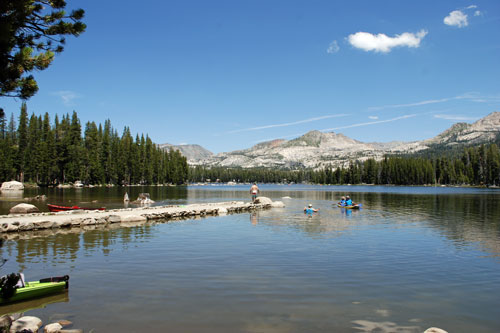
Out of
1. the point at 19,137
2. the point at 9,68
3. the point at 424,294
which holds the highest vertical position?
the point at 19,137

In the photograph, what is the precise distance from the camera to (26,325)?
31.2ft

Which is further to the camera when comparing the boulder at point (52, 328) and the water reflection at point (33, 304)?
the water reflection at point (33, 304)

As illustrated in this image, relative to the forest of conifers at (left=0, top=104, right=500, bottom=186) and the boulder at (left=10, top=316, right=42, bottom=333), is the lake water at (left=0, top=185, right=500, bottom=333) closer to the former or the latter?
the boulder at (left=10, top=316, right=42, bottom=333)

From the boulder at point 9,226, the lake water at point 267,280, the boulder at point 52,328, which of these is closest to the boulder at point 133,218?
the lake water at point 267,280

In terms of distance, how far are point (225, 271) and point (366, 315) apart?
708cm

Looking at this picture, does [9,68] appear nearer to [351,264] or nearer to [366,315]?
[366,315]

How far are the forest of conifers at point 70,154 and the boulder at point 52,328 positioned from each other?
109528 mm

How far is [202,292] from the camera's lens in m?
13.0

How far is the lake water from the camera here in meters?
10.4

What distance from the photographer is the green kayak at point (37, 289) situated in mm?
11922

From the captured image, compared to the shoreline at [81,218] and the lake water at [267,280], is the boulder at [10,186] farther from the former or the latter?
the lake water at [267,280]

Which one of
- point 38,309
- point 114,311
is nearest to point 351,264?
point 114,311

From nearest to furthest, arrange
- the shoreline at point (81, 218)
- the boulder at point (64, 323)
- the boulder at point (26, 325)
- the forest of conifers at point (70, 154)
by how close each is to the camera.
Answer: the boulder at point (26, 325)
the boulder at point (64, 323)
the shoreline at point (81, 218)
the forest of conifers at point (70, 154)

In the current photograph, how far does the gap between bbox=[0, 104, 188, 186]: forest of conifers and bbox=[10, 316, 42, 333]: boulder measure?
357 ft
